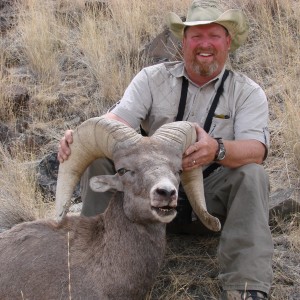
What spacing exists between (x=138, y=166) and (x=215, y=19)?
1.70 meters

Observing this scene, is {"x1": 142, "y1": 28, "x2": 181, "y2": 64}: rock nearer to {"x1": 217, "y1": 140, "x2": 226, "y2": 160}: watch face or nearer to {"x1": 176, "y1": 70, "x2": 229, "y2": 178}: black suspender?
{"x1": 176, "y1": 70, "x2": 229, "y2": 178}: black suspender

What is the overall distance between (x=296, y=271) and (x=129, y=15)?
257 inches

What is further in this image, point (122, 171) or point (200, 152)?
point (200, 152)

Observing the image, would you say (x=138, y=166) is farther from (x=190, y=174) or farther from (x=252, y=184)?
(x=252, y=184)

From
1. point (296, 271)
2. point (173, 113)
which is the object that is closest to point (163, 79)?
point (173, 113)


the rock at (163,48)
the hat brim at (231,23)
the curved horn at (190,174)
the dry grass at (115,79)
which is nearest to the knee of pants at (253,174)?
the curved horn at (190,174)

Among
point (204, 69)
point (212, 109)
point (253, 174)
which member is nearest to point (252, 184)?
point (253, 174)

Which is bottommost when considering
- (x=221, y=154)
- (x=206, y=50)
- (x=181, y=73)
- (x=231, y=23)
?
(x=221, y=154)

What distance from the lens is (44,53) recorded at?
34.3 feet

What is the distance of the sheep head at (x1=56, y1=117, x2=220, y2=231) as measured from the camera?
158 inches

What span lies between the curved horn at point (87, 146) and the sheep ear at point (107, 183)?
15 centimetres

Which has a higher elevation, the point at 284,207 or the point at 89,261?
the point at 89,261

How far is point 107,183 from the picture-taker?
176 inches

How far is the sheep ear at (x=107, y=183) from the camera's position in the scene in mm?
4414
